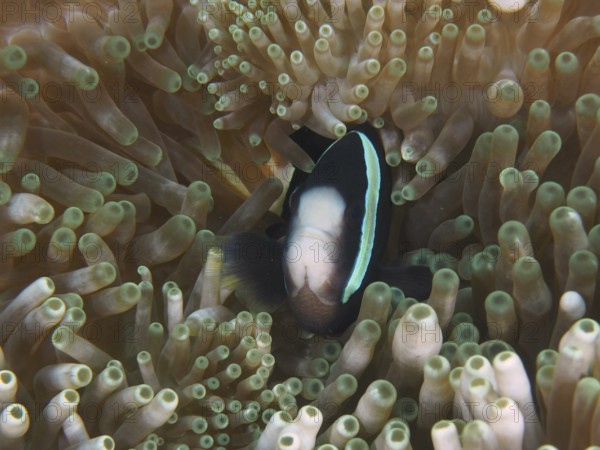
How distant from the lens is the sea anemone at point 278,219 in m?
0.85

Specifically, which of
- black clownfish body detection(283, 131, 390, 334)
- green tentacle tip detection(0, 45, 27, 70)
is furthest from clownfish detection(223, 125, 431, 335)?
green tentacle tip detection(0, 45, 27, 70)

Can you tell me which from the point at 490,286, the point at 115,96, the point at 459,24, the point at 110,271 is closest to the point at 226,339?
the point at 110,271

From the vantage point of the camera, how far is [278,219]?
1440 millimetres

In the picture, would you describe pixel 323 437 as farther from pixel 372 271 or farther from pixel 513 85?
pixel 513 85

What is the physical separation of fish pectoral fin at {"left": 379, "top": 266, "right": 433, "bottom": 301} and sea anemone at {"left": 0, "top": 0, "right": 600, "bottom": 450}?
0.12 feet

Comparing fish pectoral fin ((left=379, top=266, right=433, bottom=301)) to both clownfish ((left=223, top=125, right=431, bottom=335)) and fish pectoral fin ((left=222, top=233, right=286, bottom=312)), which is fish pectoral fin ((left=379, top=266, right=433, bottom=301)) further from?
fish pectoral fin ((left=222, top=233, right=286, bottom=312))

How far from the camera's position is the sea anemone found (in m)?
0.85

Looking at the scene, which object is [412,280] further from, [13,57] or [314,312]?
[13,57]

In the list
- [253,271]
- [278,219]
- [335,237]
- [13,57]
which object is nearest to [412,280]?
[335,237]

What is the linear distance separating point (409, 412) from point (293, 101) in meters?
0.63

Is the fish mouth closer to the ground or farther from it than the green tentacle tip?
closer to the ground

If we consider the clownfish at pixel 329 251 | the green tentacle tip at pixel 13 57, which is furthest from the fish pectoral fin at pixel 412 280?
the green tentacle tip at pixel 13 57

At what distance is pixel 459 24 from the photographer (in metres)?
1.20

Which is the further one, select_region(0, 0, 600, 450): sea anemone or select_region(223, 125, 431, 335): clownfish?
select_region(223, 125, 431, 335): clownfish
